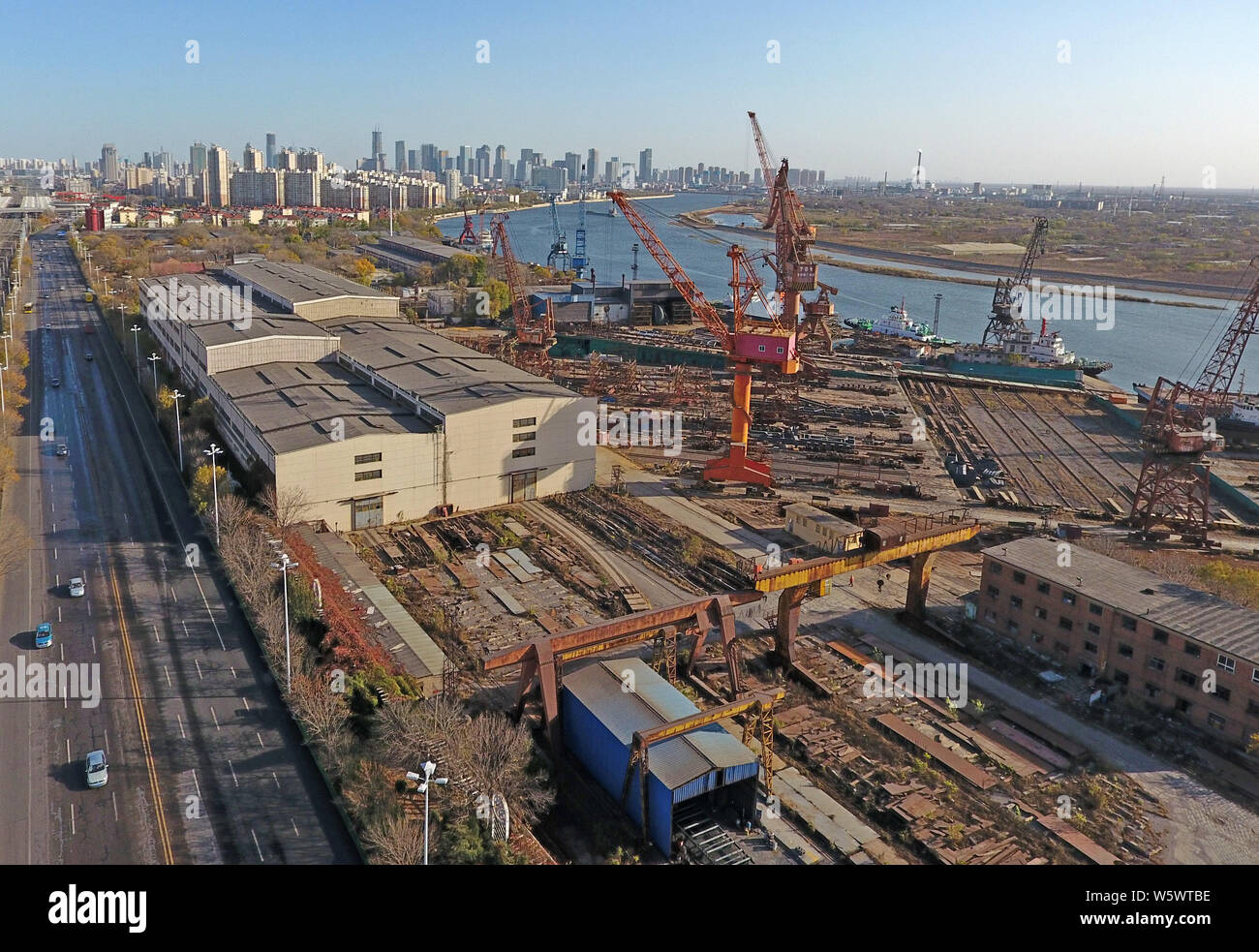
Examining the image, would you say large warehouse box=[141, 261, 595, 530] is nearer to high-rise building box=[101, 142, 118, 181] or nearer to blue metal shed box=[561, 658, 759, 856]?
blue metal shed box=[561, 658, 759, 856]

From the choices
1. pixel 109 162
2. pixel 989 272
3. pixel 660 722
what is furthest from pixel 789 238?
pixel 109 162

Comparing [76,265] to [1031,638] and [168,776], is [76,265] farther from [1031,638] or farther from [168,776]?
[1031,638]

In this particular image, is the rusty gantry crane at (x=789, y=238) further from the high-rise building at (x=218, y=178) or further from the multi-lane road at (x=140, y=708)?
the high-rise building at (x=218, y=178)

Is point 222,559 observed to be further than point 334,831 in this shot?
Yes

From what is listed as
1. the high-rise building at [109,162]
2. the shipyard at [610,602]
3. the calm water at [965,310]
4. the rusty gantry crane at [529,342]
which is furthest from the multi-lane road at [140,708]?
the high-rise building at [109,162]

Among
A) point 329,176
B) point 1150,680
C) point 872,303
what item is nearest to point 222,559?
point 1150,680
